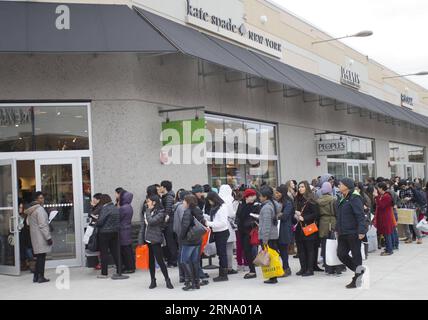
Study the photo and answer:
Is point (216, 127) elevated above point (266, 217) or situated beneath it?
elevated above

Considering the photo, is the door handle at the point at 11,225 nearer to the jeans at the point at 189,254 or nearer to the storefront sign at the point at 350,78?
the jeans at the point at 189,254

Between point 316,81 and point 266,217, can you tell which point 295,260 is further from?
point 316,81

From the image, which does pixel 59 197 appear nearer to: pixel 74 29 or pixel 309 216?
pixel 74 29

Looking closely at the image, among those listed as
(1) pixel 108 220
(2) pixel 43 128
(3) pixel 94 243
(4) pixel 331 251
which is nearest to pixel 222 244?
(4) pixel 331 251

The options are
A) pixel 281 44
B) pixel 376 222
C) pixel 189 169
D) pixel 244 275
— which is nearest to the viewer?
pixel 244 275

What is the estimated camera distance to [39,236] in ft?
32.2

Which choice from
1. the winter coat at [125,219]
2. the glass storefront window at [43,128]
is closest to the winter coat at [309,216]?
the winter coat at [125,219]

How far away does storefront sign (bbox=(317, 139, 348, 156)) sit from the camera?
18.3m

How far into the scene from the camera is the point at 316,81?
60.3 feet

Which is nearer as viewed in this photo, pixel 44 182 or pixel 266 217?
pixel 266 217

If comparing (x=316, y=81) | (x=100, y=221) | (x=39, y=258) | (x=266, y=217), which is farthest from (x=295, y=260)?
(x=316, y=81)

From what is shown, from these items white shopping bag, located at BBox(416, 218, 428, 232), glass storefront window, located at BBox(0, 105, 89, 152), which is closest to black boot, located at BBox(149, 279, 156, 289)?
glass storefront window, located at BBox(0, 105, 89, 152)
